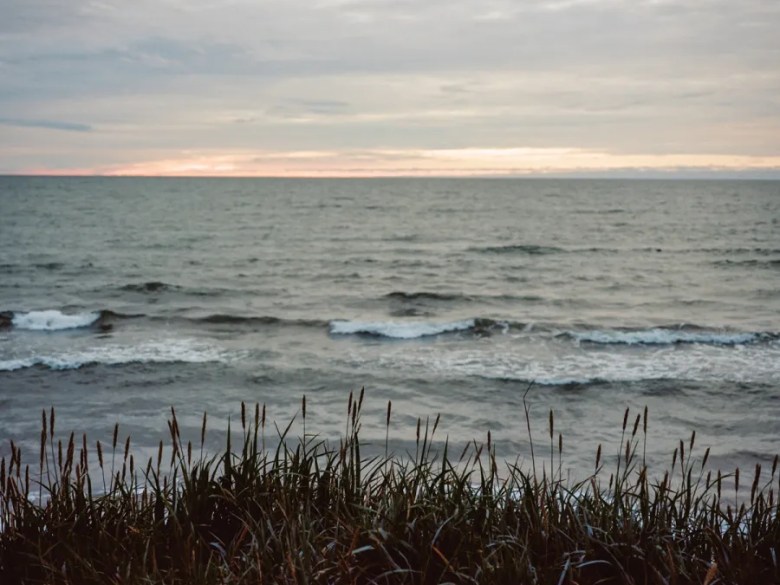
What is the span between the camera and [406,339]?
55.3 ft

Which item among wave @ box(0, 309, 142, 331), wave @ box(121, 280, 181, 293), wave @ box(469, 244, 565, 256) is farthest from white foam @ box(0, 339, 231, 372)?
wave @ box(469, 244, 565, 256)

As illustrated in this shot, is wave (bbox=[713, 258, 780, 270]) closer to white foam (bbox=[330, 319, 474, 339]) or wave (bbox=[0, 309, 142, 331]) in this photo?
white foam (bbox=[330, 319, 474, 339])

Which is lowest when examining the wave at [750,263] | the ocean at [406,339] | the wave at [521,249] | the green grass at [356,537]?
the ocean at [406,339]

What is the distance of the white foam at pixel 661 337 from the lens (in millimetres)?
16264

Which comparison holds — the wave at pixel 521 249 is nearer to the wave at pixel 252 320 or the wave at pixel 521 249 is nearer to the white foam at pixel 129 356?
the wave at pixel 252 320

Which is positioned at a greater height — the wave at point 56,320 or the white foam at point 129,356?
the wave at point 56,320

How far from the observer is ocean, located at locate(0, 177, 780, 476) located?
34.7 ft

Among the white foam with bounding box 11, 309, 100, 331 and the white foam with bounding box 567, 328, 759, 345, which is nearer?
the white foam with bounding box 567, 328, 759, 345

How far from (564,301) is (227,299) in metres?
10.1

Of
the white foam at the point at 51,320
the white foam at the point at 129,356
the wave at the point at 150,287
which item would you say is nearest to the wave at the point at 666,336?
the white foam at the point at 129,356

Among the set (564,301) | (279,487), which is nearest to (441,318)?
(564,301)

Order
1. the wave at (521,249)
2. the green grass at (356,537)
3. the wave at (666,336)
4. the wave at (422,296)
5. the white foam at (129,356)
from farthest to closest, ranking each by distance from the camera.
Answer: the wave at (521,249), the wave at (422,296), the wave at (666,336), the white foam at (129,356), the green grass at (356,537)

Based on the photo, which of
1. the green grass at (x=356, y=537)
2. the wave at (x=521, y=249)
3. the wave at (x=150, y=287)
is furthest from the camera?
the wave at (x=521, y=249)

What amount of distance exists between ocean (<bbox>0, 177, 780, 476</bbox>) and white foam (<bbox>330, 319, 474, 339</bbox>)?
0.26 feet
